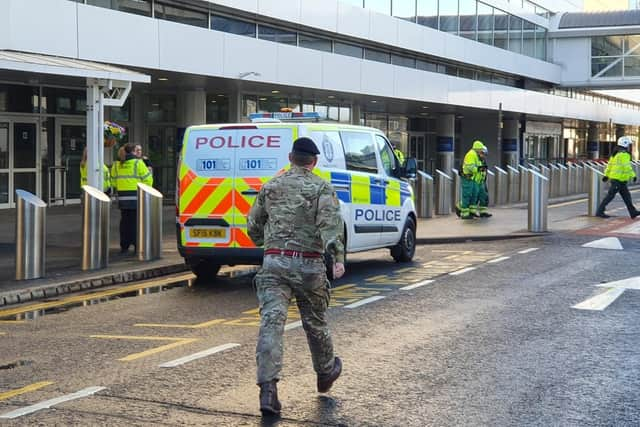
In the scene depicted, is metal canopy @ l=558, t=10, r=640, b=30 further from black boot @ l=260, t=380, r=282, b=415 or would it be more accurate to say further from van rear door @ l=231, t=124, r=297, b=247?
black boot @ l=260, t=380, r=282, b=415

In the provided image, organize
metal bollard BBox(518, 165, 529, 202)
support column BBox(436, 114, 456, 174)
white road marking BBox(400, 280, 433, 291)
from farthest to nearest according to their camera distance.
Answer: support column BBox(436, 114, 456, 174) < metal bollard BBox(518, 165, 529, 202) < white road marking BBox(400, 280, 433, 291)

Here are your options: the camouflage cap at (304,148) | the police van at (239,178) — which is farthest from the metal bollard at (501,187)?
the camouflage cap at (304,148)

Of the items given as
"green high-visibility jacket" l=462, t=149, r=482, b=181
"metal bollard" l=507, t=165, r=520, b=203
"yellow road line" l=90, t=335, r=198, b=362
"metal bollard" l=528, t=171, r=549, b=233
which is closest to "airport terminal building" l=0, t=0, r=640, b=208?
"metal bollard" l=507, t=165, r=520, b=203

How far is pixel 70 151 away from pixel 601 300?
17781 mm

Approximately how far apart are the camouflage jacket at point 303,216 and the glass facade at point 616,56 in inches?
1761

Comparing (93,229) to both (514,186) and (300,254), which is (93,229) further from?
(514,186)

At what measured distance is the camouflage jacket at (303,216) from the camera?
6258 mm

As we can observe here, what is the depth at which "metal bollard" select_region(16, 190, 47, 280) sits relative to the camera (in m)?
12.0

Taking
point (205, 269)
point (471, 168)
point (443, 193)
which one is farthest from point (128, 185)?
point (443, 193)

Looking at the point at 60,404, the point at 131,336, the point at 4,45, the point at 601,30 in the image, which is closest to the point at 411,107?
the point at 601,30

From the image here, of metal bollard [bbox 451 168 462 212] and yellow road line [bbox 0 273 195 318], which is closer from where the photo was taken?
yellow road line [bbox 0 273 195 318]

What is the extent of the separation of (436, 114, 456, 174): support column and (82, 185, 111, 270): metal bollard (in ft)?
A: 103

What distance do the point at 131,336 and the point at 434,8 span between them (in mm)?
31032

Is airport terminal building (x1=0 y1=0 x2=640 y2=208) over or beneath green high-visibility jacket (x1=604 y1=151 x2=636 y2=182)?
over
